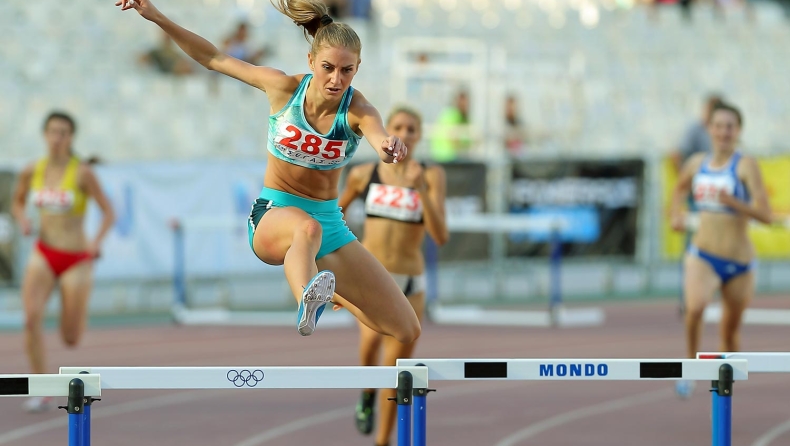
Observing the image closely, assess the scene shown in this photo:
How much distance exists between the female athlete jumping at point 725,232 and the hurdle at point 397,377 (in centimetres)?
370

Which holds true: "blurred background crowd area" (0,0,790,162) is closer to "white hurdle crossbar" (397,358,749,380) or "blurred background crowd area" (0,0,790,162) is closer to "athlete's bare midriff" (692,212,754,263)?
"athlete's bare midriff" (692,212,754,263)

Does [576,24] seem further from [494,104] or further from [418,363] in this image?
[418,363]

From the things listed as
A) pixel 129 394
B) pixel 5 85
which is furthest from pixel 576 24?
pixel 129 394

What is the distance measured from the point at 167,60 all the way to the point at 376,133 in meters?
13.1

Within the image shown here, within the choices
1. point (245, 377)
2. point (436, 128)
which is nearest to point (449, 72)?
point (436, 128)

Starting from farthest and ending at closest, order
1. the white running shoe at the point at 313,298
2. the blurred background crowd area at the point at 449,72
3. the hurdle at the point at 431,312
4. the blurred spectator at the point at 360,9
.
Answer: the blurred spectator at the point at 360,9, the blurred background crowd area at the point at 449,72, the hurdle at the point at 431,312, the white running shoe at the point at 313,298

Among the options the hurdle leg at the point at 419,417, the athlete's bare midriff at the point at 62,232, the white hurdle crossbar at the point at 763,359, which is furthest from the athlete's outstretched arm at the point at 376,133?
the athlete's bare midriff at the point at 62,232

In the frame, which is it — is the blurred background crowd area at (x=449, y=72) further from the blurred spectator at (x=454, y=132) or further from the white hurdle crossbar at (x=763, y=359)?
the white hurdle crossbar at (x=763, y=359)

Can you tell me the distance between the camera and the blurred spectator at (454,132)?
18812 mm

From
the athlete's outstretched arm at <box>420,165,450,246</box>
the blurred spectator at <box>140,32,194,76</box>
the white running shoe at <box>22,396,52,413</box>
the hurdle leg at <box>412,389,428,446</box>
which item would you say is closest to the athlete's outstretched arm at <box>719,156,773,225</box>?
the athlete's outstretched arm at <box>420,165,450,246</box>

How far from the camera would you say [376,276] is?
6.09 meters

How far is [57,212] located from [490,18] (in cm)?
1327

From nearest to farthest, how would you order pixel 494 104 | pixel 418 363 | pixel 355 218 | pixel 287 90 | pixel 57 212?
pixel 418 363 < pixel 287 90 < pixel 57 212 < pixel 355 218 < pixel 494 104

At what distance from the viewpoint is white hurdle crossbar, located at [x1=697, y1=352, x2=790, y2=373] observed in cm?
545
